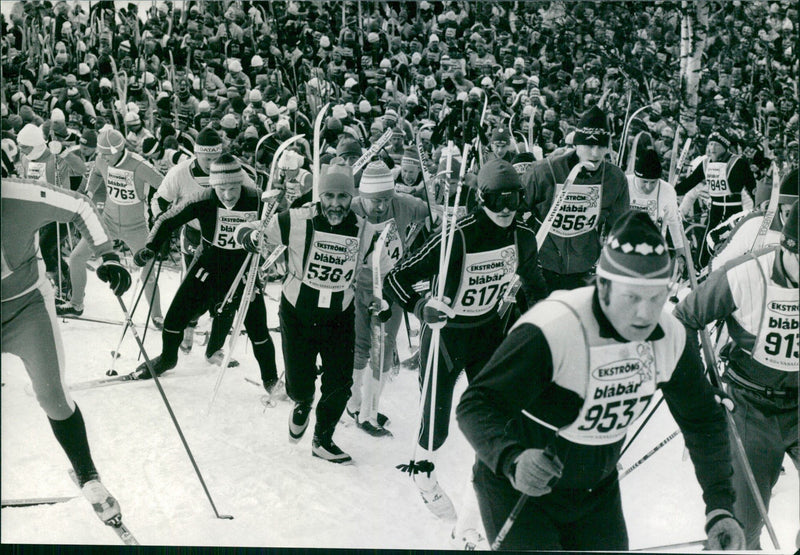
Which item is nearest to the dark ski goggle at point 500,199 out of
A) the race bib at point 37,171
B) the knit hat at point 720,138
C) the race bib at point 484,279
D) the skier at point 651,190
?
the race bib at point 484,279

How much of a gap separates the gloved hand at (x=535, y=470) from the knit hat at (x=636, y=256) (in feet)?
1.56

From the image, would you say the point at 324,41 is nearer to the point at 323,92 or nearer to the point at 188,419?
the point at 323,92

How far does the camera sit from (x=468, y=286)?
11.1 ft

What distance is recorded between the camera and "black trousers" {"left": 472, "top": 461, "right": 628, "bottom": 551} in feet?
7.32

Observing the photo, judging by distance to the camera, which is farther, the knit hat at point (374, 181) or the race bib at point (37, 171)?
the knit hat at point (374, 181)

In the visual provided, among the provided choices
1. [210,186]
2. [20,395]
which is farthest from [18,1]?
[20,395]

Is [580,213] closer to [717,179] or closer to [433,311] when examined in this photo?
[717,179]

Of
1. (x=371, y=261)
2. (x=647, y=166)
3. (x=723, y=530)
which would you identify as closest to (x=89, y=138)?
(x=371, y=261)

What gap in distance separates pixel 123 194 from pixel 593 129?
2.18 meters

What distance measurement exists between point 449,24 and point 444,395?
1.59m

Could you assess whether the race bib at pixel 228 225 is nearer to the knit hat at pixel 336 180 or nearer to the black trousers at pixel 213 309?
the black trousers at pixel 213 309

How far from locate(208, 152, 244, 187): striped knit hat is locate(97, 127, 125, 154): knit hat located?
1.72 feet

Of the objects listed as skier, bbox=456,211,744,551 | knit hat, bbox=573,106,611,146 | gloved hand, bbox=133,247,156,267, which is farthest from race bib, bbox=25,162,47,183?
knit hat, bbox=573,106,611,146

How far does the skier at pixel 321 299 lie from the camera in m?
3.68
